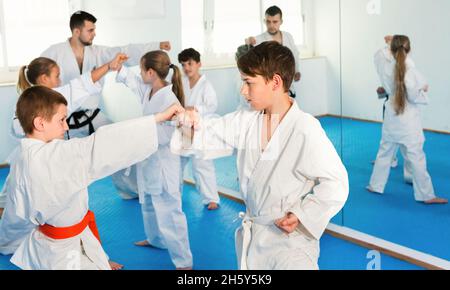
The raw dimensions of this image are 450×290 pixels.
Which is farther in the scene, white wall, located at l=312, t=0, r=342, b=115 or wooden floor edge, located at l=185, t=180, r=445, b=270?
white wall, located at l=312, t=0, r=342, b=115

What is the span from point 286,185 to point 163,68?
4.97 ft

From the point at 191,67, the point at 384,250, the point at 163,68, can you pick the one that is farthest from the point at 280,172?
the point at 191,67

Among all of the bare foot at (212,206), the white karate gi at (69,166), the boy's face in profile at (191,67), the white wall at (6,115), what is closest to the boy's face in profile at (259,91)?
the white karate gi at (69,166)

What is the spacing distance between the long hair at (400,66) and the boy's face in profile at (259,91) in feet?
4.95

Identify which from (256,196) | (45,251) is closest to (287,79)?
(256,196)

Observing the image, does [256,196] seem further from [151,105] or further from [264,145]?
[151,105]

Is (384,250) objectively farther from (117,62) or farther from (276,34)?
(117,62)

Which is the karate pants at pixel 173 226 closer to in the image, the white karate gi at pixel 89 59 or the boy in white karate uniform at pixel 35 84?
the boy in white karate uniform at pixel 35 84

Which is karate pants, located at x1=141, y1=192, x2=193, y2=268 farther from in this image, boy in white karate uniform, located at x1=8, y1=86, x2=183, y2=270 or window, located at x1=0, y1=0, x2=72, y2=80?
Result: window, located at x1=0, y1=0, x2=72, y2=80

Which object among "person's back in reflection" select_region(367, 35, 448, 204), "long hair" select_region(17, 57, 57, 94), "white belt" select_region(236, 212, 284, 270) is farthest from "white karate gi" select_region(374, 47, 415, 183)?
"long hair" select_region(17, 57, 57, 94)

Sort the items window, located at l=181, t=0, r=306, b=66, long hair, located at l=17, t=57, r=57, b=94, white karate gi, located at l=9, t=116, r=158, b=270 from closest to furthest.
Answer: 1. white karate gi, located at l=9, t=116, r=158, b=270
2. long hair, located at l=17, t=57, r=57, b=94
3. window, located at l=181, t=0, r=306, b=66

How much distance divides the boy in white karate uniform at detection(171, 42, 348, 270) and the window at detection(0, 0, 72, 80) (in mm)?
3903

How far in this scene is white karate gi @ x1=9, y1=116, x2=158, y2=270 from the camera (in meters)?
2.05

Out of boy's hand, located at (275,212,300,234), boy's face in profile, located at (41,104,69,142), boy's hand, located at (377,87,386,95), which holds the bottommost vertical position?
boy's hand, located at (275,212,300,234)
